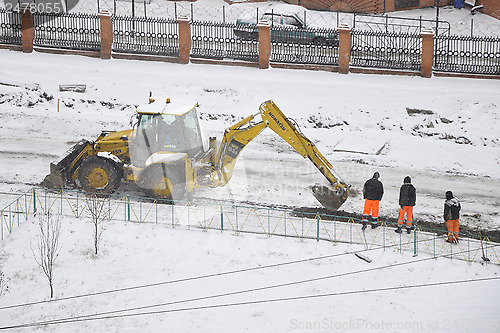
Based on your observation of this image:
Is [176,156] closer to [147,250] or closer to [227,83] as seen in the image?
[147,250]

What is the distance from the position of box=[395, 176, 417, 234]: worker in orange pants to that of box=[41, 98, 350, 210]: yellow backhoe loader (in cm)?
138

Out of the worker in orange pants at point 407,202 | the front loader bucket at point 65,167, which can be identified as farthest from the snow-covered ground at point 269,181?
the worker in orange pants at point 407,202

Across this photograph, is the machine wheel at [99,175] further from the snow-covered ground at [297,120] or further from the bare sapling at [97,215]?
the snow-covered ground at [297,120]

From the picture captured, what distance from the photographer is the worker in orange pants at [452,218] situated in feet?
55.1

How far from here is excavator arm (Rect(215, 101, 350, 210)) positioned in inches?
697

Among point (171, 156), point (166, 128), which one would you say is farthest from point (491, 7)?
point (171, 156)

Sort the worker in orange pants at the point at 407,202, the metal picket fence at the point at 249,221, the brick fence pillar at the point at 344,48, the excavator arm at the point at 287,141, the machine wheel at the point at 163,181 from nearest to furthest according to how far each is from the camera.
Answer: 1. the metal picket fence at the point at 249,221
2. the worker in orange pants at the point at 407,202
3. the excavator arm at the point at 287,141
4. the machine wheel at the point at 163,181
5. the brick fence pillar at the point at 344,48

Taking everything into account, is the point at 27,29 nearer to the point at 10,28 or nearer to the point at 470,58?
the point at 10,28

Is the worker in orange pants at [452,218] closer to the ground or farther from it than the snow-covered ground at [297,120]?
closer to the ground

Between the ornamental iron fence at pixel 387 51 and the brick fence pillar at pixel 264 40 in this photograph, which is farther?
the brick fence pillar at pixel 264 40

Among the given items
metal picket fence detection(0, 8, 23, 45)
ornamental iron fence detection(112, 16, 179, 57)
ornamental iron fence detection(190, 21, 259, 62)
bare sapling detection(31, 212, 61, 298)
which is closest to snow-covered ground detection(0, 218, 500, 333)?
bare sapling detection(31, 212, 61, 298)

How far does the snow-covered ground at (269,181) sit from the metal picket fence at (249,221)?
1.29 feet

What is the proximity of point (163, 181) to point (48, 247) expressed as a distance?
160 inches

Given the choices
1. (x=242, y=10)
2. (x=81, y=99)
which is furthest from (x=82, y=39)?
(x=242, y=10)
